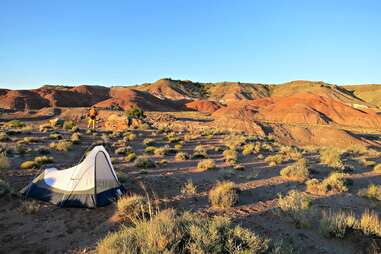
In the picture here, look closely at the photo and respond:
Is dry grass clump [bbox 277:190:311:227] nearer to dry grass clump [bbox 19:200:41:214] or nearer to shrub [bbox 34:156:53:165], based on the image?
dry grass clump [bbox 19:200:41:214]

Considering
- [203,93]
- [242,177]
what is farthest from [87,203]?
[203,93]

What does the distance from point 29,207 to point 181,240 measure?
477 cm

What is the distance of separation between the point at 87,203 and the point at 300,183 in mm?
7996

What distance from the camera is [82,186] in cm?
847

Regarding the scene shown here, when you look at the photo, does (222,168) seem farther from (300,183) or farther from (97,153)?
(97,153)

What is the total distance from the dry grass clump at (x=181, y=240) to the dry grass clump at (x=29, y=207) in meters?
3.61

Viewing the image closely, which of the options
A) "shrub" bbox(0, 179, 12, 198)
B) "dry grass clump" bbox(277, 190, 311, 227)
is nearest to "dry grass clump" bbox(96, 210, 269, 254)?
"dry grass clump" bbox(277, 190, 311, 227)

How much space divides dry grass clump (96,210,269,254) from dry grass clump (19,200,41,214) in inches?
142

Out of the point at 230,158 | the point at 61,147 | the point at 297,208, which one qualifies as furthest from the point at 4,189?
the point at 230,158

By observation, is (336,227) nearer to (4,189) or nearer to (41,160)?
(4,189)

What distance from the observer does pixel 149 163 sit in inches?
544

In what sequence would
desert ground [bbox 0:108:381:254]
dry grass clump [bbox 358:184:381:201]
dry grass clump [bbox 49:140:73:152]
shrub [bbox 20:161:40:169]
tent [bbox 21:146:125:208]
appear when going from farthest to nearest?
dry grass clump [bbox 49:140:73:152]
shrub [bbox 20:161:40:169]
dry grass clump [bbox 358:184:381:201]
tent [bbox 21:146:125:208]
desert ground [bbox 0:108:381:254]

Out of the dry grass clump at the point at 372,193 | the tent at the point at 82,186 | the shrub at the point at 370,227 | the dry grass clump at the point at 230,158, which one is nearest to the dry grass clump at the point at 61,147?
the tent at the point at 82,186

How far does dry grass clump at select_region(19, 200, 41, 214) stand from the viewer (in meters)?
7.55
